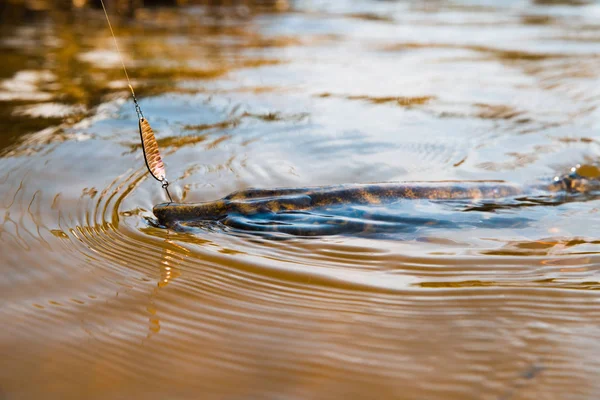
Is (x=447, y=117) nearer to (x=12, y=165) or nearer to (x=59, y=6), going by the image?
(x=12, y=165)

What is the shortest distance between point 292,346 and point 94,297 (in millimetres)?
833

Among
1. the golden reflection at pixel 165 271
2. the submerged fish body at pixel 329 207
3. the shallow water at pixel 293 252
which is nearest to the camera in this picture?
the shallow water at pixel 293 252

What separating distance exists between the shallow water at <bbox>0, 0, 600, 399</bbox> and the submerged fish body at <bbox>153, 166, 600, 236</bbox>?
7 cm

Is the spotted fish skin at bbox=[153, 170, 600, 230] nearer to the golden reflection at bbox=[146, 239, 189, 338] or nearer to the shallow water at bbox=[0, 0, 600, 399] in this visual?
the shallow water at bbox=[0, 0, 600, 399]

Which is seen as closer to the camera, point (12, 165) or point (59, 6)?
point (12, 165)

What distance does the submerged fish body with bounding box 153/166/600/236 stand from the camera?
3.11 m

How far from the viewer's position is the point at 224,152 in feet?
15.0

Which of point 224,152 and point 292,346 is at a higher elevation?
A: point 224,152

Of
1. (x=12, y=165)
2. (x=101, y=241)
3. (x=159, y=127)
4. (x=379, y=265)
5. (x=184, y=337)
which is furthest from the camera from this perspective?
(x=159, y=127)


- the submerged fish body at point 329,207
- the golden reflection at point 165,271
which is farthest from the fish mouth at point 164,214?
the golden reflection at point 165,271

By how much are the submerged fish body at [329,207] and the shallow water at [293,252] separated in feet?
0.23

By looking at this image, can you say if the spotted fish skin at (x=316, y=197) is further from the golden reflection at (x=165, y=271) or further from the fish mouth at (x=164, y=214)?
the golden reflection at (x=165, y=271)

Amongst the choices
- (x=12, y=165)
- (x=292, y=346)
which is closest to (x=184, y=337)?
(x=292, y=346)

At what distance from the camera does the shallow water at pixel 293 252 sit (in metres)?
1.99
